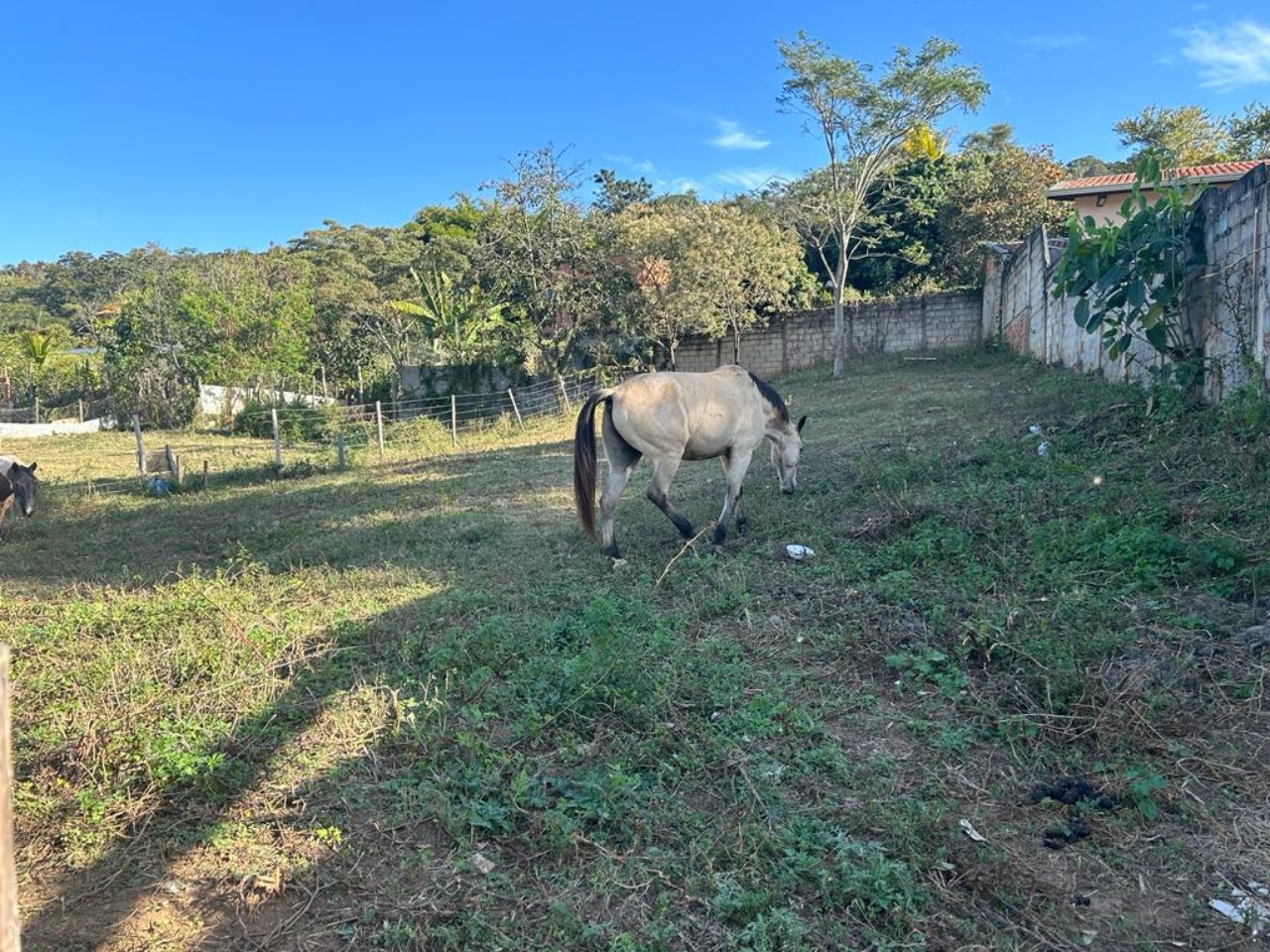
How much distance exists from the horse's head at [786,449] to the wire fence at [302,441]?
8046 mm

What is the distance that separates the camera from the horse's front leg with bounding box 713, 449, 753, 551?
6.20 meters

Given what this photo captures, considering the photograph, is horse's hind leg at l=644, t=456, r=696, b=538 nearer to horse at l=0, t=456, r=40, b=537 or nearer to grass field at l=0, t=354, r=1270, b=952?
grass field at l=0, t=354, r=1270, b=952

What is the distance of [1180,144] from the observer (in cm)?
2308

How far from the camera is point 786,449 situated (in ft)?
23.7

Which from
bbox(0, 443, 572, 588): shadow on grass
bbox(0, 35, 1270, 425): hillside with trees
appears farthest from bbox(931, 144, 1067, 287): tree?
bbox(0, 443, 572, 588): shadow on grass

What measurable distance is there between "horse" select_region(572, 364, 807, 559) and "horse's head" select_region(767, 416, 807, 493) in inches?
17.0

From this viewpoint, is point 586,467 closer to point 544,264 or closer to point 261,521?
point 261,521

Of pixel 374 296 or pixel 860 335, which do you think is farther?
pixel 374 296

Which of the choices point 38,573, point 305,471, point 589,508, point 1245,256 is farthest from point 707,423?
point 305,471

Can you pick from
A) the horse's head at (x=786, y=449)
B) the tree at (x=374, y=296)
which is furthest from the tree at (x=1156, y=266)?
the tree at (x=374, y=296)

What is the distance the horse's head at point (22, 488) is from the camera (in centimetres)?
933

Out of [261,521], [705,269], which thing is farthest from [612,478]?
[705,269]

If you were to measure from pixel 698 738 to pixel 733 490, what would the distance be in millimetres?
3496

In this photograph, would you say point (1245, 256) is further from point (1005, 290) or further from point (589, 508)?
point (1005, 290)
